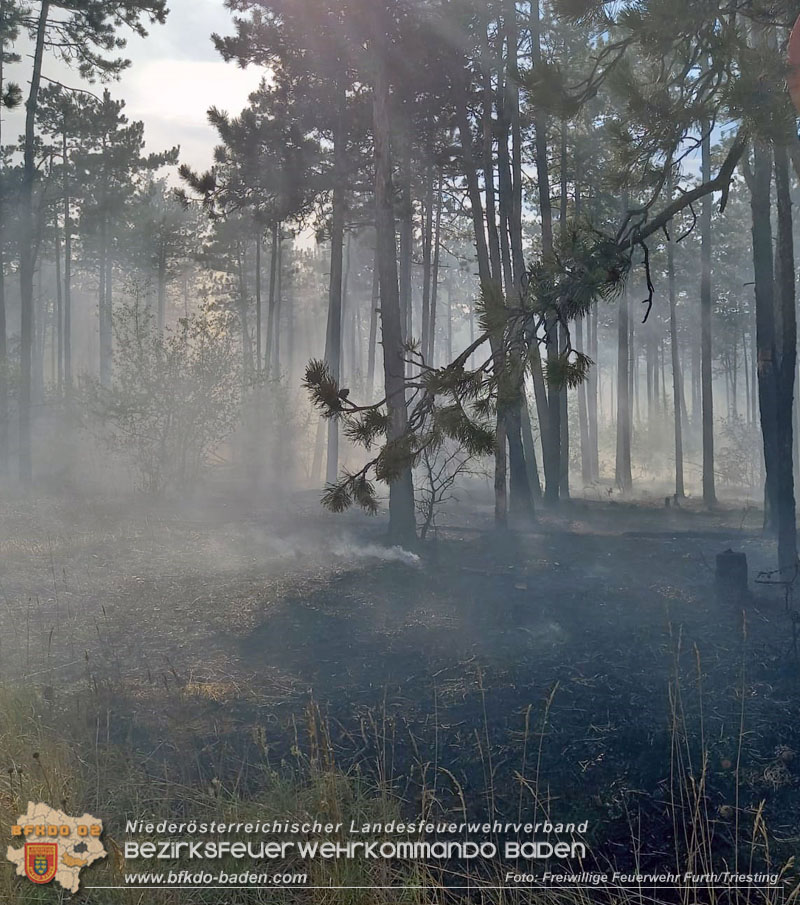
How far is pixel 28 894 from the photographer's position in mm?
3377

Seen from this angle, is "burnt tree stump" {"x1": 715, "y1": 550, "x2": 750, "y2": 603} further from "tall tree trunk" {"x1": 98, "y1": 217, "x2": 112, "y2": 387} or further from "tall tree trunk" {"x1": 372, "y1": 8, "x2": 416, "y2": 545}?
"tall tree trunk" {"x1": 98, "y1": 217, "x2": 112, "y2": 387}

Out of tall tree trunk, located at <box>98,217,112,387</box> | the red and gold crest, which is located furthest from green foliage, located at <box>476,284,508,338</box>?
tall tree trunk, located at <box>98,217,112,387</box>

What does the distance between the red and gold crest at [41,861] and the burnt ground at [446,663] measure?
0.92 metres

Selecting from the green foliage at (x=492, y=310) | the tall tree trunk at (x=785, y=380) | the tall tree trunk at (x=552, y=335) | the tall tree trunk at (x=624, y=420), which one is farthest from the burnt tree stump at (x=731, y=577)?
the tall tree trunk at (x=624, y=420)

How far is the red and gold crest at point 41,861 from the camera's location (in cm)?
346

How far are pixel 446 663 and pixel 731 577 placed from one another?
14.9 feet

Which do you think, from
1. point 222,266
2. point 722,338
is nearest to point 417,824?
point 222,266

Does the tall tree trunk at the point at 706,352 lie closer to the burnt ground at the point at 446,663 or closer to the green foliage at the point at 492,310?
the burnt ground at the point at 446,663

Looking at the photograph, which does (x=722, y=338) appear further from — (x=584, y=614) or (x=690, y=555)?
(x=584, y=614)

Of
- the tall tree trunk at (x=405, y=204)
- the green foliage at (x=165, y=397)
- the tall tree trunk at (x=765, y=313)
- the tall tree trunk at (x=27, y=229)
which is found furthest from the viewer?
the tall tree trunk at (x=27, y=229)

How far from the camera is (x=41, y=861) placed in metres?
3.52

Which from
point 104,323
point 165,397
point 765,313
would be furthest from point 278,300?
point 765,313

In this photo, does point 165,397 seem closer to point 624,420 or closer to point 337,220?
point 337,220

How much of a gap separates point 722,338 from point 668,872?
42720 millimetres
